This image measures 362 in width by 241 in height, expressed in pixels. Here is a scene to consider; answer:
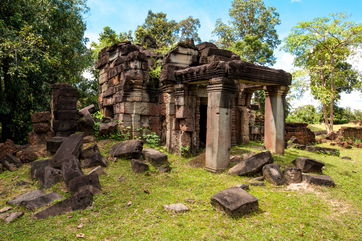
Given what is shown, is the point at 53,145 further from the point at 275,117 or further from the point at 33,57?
the point at 275,117

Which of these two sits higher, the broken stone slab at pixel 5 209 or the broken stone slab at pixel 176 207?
the broken stone slab at pixel 176 207

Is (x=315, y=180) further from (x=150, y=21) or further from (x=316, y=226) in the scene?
(x=150, y=21)

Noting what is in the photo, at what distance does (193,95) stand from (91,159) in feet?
13.8

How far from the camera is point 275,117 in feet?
29.9

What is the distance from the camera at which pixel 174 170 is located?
734cm

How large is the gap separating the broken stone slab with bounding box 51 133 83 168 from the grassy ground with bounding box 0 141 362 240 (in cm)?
79

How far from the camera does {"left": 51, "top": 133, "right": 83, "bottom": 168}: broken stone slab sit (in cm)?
648

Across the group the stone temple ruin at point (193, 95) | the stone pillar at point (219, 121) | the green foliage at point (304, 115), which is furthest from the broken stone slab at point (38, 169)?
the green foliage at point (304, 115)

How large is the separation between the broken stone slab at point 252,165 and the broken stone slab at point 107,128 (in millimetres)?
5051

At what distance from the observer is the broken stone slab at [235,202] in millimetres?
4328

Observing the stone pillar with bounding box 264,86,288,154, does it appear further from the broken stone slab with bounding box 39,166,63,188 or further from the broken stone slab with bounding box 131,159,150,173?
the broken stone slab with bounding box 39,166,63,188

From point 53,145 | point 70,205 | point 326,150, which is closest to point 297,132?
point 326,150

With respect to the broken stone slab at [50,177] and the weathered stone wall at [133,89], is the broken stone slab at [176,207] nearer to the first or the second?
the broken stone slab at [50,177]

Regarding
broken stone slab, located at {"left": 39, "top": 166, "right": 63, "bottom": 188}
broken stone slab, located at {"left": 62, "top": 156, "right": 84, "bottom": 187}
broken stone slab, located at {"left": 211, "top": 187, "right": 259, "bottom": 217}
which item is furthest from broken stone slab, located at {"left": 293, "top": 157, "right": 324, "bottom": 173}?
broken stone slab, located at {"left": 39, "top": 166, "right": 63, "bottom": 188}
